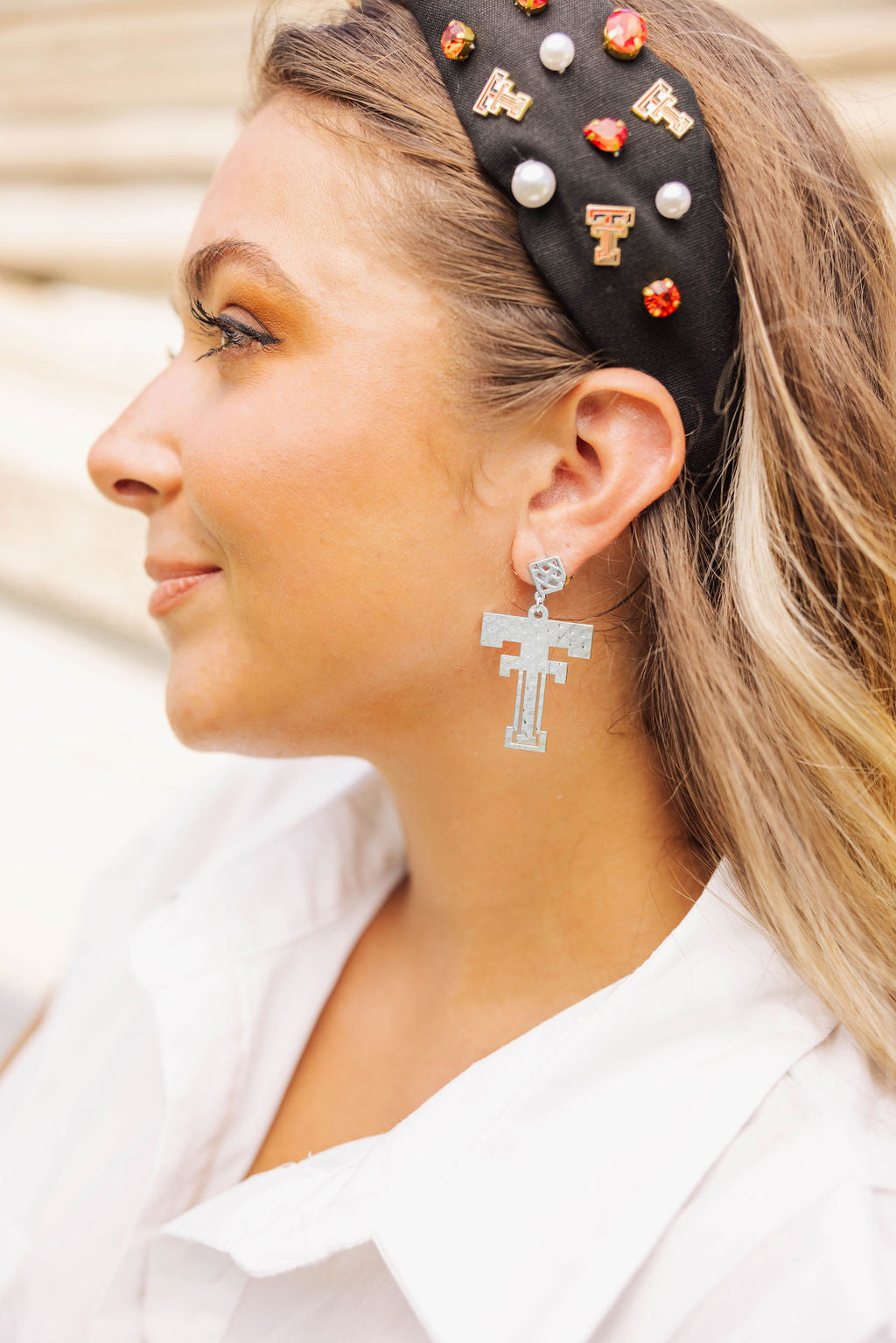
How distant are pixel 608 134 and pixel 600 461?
37 cm

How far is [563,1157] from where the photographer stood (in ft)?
3.66

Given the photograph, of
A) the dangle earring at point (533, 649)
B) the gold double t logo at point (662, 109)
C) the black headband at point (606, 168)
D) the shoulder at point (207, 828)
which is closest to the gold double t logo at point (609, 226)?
the black headband at point (606, 168)

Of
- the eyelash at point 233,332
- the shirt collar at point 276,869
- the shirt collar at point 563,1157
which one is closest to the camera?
the shirt collar at point 563,1157

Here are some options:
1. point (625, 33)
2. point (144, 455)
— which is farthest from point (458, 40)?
point (144, 455)

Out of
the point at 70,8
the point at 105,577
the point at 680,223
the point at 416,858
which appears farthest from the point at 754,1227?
the point at 70,8

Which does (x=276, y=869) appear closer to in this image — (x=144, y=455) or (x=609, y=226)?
(x=144, y=455)

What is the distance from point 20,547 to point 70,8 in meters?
1.91

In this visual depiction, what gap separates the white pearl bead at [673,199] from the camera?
1130 mm

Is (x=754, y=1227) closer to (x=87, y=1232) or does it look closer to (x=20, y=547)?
(x=87, y=1232)

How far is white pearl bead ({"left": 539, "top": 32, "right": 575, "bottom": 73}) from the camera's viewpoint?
1.14m

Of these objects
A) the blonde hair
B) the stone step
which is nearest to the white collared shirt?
the blonde hair

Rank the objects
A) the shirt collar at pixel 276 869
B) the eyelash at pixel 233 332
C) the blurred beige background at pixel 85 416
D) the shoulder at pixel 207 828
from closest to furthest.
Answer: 1. the eyelash at pixel 233 332
2. the shirt collar at pixel 276 869
3. the shoulder at pixel 207 828
4. the blurred beige background at pixel 85 416

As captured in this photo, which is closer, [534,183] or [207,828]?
[534,183]

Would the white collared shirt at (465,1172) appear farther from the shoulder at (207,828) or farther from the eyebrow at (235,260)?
the eyebrow at (235,260)
